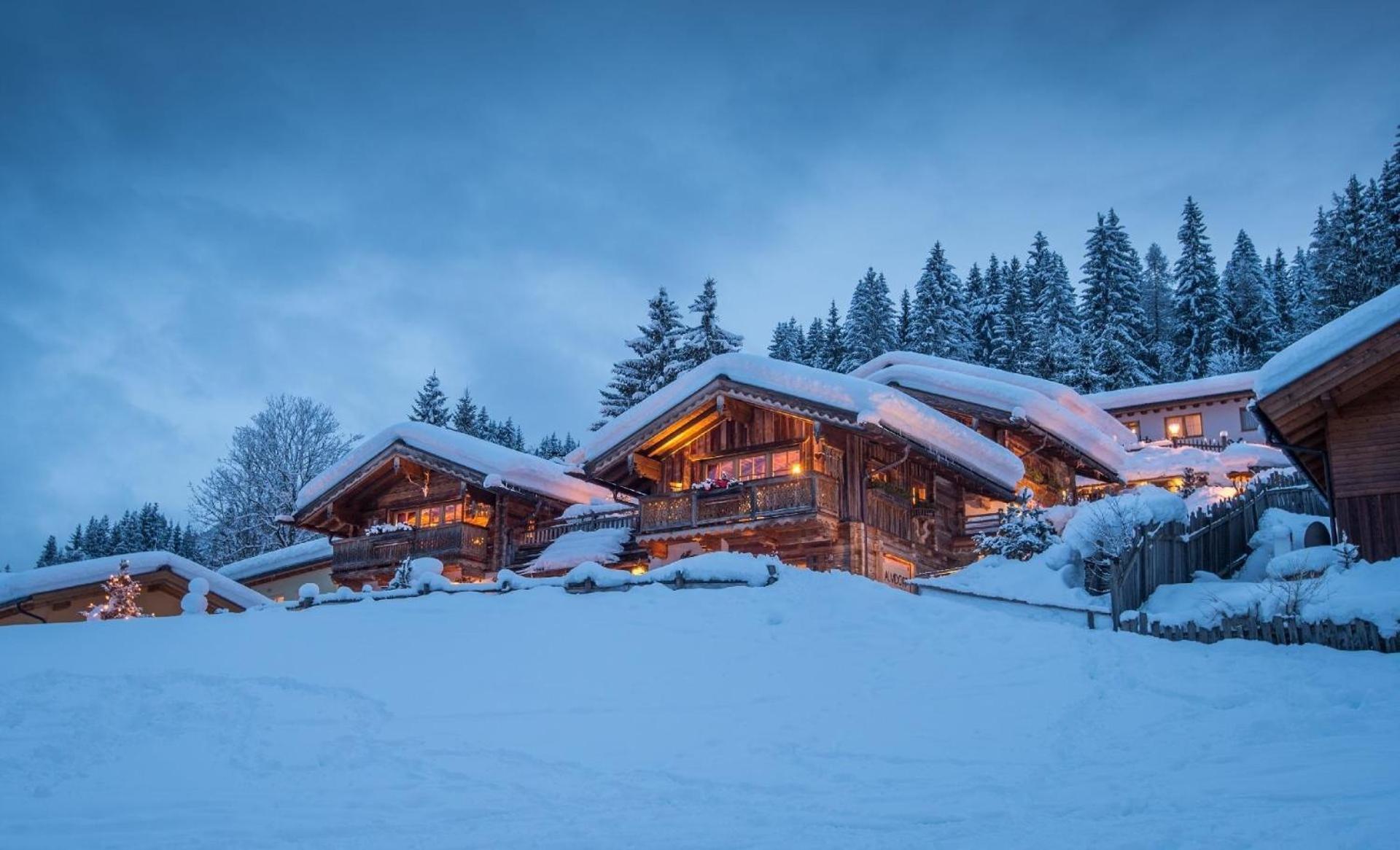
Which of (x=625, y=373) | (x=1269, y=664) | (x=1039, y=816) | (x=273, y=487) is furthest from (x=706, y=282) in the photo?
(x=1039, y=816)

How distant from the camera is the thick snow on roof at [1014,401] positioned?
1275 inches

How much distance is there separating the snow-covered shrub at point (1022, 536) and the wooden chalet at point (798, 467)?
12.2ft

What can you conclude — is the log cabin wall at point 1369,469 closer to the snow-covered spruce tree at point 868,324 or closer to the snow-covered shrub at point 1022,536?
the snow-covered shrub at point 1022,536

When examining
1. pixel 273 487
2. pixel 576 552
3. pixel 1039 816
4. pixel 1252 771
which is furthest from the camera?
pixel 273 487

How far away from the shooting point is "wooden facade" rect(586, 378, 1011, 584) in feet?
90.4

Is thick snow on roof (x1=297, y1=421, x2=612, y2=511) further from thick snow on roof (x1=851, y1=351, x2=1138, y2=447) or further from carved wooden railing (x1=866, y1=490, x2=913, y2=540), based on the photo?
thick snow on roof (x1=851, y1=351, x2=1138, y2=447)

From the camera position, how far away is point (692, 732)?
1099cm

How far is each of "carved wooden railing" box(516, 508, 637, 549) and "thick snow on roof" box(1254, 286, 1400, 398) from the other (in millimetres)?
18985

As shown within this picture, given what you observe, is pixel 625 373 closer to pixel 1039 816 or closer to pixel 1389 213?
pixel 1389 213

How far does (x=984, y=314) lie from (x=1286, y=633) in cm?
5714

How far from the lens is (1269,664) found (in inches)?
482

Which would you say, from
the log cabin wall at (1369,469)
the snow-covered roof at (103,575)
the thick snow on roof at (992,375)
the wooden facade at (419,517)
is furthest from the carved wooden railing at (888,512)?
the snow-covered roof at (103,575)

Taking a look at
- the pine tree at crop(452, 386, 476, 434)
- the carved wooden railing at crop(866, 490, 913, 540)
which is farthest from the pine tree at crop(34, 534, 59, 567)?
the carved wooden railing at crop(866, 490, 913, 540)

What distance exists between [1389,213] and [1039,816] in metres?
56.1
